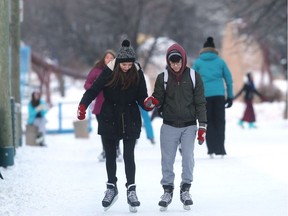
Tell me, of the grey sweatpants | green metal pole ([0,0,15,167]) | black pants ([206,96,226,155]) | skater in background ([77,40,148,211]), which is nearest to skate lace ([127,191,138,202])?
skater in background ([77,40,148,211])

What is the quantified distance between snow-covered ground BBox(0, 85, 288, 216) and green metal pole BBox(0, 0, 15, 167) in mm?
250

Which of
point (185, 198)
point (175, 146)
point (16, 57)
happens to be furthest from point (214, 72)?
point (16, 57)

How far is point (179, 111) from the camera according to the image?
780 cm

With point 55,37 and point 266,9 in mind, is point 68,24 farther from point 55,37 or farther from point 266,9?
point 266,9

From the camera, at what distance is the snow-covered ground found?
7.95 m

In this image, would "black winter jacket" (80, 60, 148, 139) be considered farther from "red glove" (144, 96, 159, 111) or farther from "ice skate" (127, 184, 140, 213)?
"ice skate" (127, 184, 140, 213)

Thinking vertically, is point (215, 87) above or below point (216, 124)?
above

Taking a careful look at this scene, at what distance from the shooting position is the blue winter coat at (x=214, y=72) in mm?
11781

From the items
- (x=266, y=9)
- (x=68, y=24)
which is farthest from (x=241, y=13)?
(x=68, y=24)

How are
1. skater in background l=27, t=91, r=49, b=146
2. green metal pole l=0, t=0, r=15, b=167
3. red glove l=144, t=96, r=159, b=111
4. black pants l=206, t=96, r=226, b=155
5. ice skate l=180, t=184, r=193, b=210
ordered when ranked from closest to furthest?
red glove l=144, t=96, r=159, b=111, ice skate l=180, t=184, r=193, b=210, green metal pole l=0, t=0, r=15, b=167, black pants l=206, t=96, r=226, b=155, skater in background l=27, t=91, r=49, b=146

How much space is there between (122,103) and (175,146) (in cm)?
67

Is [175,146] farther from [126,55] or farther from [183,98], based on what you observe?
[126,55]

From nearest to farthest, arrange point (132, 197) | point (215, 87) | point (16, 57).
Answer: point (132, 197) < point (215, 87) < point (16, 57)

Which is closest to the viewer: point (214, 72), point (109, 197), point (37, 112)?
point (109, 197)
